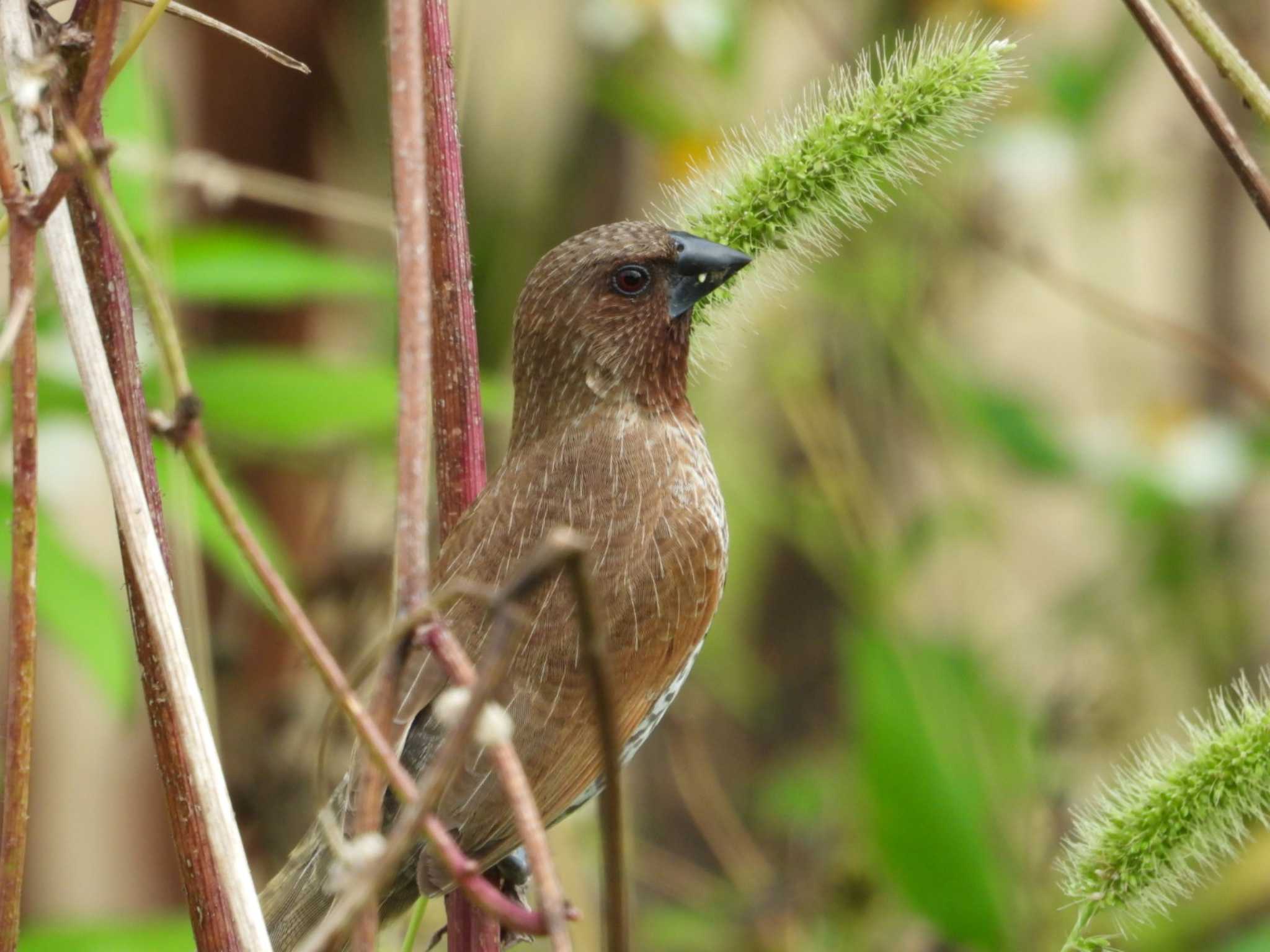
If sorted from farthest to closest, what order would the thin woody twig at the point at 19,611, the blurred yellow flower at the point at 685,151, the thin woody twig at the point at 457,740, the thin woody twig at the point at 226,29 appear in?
1. the blurred yellow flower at the point at 685,151
2. the thin woody twig at the point at 226,29
3. the thin woody twig at the point at 19,611
4. the thin woody twig at the point at 457,740

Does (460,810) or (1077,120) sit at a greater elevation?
(1077,120)

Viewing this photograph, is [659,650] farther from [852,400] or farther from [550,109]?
[550,109]

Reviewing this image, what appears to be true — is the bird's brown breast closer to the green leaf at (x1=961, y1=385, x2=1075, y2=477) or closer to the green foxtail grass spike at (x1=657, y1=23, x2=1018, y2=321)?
the green foxtail grass spike at (x1=657, y1=23, x2=1018, y2=321)

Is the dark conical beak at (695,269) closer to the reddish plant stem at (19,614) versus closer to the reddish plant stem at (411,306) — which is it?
the reddish plant stem at (411,306)

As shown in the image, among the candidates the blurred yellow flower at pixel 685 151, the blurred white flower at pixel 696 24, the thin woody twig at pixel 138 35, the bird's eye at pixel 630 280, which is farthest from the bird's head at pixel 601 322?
the blurred yellow flower at pixel 685 151

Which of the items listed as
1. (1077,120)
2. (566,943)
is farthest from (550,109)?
(566,943)

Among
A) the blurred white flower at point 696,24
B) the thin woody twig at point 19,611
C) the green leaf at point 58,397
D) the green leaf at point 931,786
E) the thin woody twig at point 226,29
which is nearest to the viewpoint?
the thin woody twig at point 19,611

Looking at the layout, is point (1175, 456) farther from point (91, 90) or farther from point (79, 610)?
point (91, 90)
